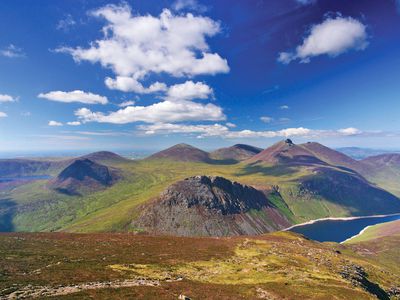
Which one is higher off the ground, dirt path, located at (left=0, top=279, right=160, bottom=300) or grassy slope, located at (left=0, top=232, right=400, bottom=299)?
dirt path, located at (left=0, top=279, right=160, bottom=300)

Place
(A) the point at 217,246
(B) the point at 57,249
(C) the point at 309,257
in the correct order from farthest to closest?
(A) the point at 217,246
(C) the point at 309,257
(B) the point at 57,249

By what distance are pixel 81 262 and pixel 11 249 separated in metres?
25.5

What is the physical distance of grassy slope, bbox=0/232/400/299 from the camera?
50.7m

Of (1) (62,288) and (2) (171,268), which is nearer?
(1) (62,288)

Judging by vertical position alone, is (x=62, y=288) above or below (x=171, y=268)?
above

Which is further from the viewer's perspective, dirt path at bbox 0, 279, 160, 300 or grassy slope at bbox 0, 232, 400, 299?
grassy slope at bbox 0, 232, 400, 299

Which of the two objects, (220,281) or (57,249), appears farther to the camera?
(57,249)

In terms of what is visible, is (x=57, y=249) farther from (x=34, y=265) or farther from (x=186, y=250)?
(x=186, y=250)

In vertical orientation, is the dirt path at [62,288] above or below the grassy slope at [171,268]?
above

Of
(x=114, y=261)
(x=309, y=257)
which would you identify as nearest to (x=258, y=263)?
(x=309, y=257)

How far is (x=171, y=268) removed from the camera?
70.3m

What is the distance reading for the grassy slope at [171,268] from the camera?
5066 cm

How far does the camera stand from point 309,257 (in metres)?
97.0

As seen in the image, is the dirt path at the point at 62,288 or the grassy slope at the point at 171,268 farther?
the grassy slope at the point at 171,268
